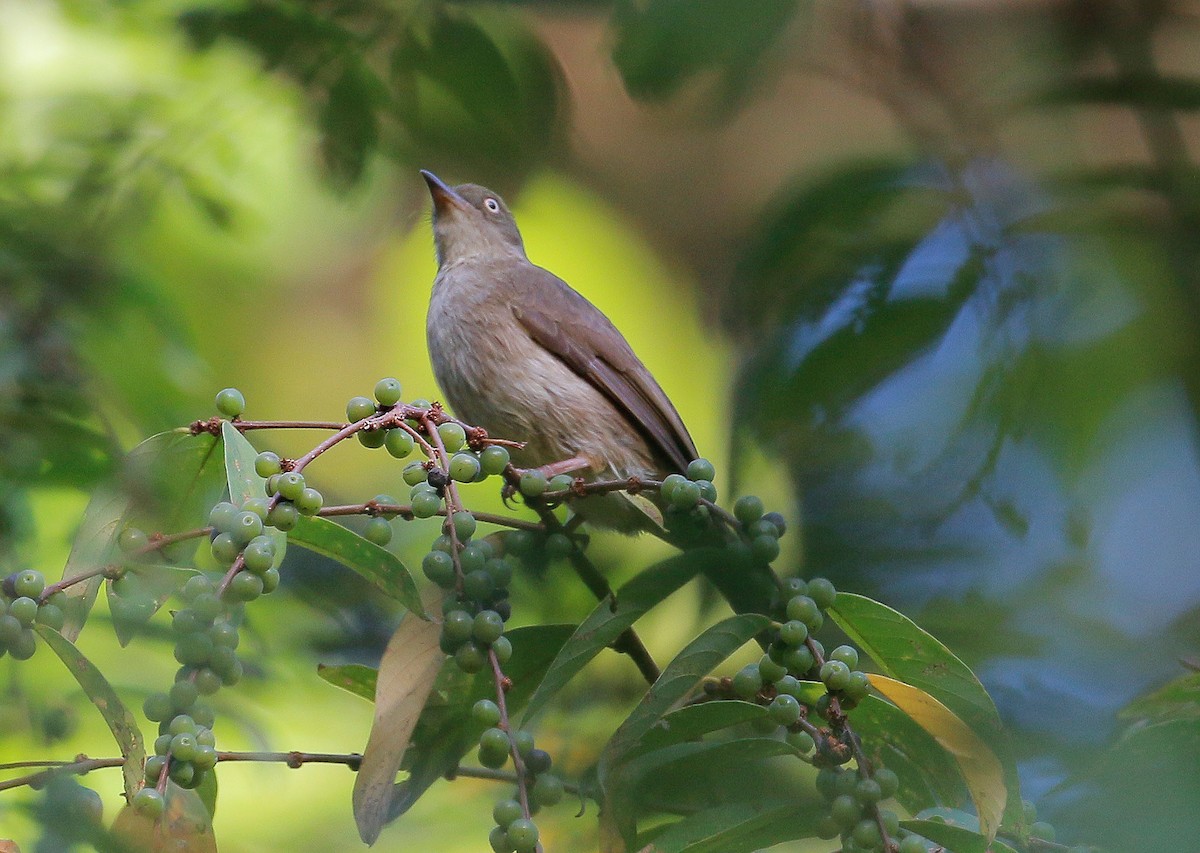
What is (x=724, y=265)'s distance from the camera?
17.2ft

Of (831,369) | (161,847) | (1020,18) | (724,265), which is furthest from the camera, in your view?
(724,265)

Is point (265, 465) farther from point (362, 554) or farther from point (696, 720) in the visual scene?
point (696, 720)

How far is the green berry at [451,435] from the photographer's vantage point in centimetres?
197

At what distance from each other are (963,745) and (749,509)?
0.56 meters

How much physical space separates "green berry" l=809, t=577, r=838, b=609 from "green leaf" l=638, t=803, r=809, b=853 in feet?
1.21

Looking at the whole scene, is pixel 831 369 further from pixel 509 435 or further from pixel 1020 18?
pixel 1020 18

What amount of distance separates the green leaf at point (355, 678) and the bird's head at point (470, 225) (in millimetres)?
2516

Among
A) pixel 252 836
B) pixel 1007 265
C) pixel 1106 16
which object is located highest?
pixel 1106 16

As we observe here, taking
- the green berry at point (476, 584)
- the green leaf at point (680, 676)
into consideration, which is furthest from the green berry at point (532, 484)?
the green leaf at point (680, 676)

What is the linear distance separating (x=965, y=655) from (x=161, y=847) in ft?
5.50

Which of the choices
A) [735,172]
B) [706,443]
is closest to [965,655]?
[706,443]

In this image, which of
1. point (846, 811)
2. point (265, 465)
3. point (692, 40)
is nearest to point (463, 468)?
point (265, 465)

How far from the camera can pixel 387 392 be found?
1.96 meters

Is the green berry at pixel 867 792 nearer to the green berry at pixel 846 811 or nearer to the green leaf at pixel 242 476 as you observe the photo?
the green berry at pixel 846 811
